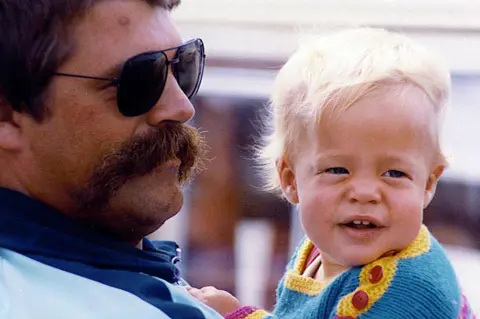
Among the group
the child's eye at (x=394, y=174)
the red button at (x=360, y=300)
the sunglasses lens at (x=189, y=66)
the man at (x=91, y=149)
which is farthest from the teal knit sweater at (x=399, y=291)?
the sunglasses lens at (x=189, y=66)

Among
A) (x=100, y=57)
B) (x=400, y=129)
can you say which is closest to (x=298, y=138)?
(x=400, y=129)

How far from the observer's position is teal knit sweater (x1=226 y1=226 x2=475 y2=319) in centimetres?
151

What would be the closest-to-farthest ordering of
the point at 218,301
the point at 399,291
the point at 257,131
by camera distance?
the point at 399,291
the point at 218,301
the point at 257,131

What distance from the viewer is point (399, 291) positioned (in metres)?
1.52

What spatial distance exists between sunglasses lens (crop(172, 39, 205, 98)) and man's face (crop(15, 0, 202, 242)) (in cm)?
3

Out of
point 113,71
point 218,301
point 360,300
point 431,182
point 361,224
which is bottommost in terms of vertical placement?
point 218,301

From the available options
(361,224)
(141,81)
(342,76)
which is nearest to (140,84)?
(141,81)

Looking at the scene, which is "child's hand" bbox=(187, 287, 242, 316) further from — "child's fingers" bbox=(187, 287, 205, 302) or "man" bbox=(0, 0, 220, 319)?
"man" bbox=(0, 0, 220, 319)

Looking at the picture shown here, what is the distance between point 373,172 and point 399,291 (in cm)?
23

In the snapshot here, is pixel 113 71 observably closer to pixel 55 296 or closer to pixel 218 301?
pixel 55 296

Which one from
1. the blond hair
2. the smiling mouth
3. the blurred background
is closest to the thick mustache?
the blond hair

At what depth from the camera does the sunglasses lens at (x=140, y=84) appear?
5.07 ft

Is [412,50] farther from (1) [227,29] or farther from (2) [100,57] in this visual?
(1) [227,29]

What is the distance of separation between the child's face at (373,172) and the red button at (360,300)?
70 mm
